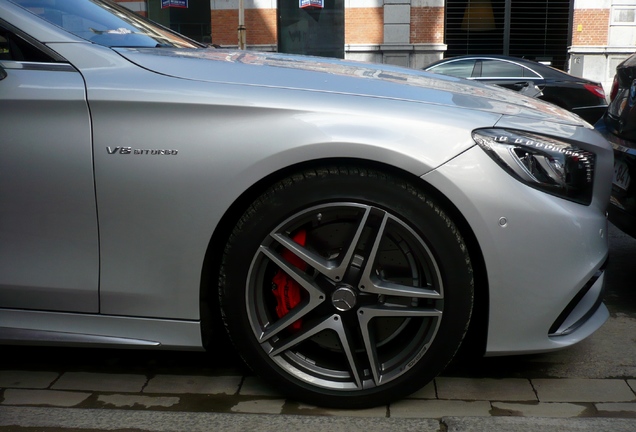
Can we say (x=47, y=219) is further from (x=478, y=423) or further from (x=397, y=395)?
(x=478, y=423)

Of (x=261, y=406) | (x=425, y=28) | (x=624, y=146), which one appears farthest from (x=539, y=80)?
(x=261, y=406)

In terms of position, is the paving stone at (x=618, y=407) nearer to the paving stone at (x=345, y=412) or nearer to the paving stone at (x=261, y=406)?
the paving stone at (x=345, y=412)

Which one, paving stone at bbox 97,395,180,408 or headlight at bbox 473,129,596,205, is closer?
headlight at bbox 473,129,596,205

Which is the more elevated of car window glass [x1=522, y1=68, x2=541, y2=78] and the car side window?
the car side window

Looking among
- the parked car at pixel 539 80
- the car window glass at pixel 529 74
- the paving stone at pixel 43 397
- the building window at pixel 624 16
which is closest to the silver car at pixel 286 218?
the paving stone at pixel 43 397

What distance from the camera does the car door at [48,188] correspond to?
2682 mm

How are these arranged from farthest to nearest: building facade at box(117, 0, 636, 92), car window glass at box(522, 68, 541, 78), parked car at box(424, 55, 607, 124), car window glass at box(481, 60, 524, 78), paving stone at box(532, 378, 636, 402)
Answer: building facade at box(117, 0, 636, 92) < car window glass at box(481, 60, 524, 78) < car window glass at box(522, 68, 541, 78) < parked car at box(424, 55, 607, 124) < paving stone at box(532, 378, 636, 402)

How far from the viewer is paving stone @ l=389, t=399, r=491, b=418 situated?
275 cm

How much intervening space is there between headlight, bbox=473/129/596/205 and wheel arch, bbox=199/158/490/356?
0.24m

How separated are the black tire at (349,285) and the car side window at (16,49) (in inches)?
38.7

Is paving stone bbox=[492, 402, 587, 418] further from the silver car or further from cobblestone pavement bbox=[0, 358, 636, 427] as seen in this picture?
the silver car

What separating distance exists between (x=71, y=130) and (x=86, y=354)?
3.76 ft

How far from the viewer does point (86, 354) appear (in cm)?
337

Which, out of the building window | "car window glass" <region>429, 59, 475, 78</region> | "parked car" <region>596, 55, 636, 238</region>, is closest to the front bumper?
"parked car" <region>596, 55, 636, 238</region>
